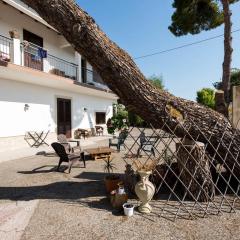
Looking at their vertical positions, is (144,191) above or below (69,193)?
above

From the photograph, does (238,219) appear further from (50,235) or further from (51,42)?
(51,42)

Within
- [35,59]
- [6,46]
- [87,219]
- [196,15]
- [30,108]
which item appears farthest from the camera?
[196,15]

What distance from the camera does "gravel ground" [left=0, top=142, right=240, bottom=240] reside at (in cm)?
410

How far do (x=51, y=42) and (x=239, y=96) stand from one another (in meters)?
13.2

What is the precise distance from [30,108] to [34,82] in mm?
1308

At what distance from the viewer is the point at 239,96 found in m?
8.00

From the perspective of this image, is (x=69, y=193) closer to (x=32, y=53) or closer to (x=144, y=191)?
(x=144, y=191)

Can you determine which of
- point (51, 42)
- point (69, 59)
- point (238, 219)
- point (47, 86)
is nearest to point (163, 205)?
point (238, 219)

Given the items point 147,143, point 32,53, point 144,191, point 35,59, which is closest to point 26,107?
point 35,59

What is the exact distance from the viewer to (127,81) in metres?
5.53

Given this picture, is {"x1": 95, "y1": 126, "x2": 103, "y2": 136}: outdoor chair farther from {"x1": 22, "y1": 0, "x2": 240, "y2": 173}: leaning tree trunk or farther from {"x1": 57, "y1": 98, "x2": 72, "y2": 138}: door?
{"x1": 22, "y1": 0, "x2": 240, "y2": 173}: leaning tree trunk

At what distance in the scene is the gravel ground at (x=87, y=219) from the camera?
161 inches

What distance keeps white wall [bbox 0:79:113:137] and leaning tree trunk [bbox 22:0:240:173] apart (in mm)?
8093

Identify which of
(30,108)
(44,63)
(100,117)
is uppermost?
(44,63)
